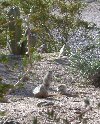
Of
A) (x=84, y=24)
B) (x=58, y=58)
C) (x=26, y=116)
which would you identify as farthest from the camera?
(x=84, y=24)

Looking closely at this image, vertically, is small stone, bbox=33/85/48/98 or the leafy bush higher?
the leafy bush

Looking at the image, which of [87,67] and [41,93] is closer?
[41,93]

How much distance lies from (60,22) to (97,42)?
3.56 m

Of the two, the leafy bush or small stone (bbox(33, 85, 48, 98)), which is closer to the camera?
small stone (bbox(33, 85, 48, 98))

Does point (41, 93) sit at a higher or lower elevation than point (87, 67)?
lower

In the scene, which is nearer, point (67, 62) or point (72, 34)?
point (67, 62)

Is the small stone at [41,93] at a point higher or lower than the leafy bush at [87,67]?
lower

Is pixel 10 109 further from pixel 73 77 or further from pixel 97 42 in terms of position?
pixel 97 42

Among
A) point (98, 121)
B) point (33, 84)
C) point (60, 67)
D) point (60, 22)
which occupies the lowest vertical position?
point (98, 121)

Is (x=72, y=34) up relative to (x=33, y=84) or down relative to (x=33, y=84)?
up

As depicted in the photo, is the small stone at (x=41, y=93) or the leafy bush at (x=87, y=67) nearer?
the small stone at (x=41, y=93)

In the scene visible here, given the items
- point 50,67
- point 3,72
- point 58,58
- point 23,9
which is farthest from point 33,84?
point 23,9

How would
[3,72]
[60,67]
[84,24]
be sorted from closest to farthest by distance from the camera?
[3,72] → [60,67] → [84,24]

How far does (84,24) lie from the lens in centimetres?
1163
